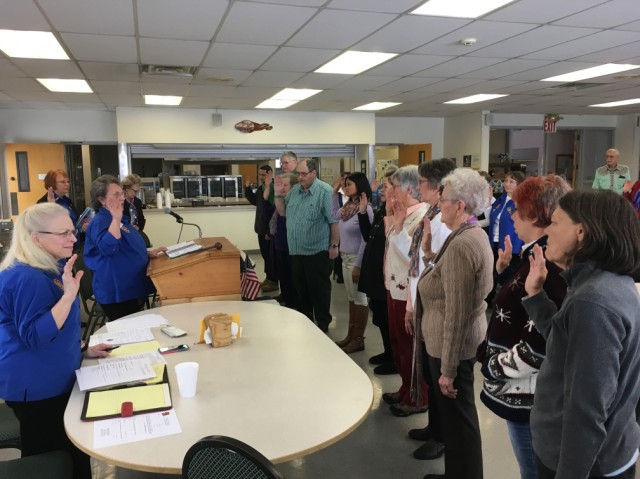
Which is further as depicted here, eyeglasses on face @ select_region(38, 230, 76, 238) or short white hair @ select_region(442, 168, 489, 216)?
short white hair @ select_region(442, 168, 489, 216)

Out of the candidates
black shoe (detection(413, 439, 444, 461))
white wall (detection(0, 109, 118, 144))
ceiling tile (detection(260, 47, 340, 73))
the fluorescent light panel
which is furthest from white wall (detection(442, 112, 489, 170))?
black shoe (detection(413, 439, 444, 461))

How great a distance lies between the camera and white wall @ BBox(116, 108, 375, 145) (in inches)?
335

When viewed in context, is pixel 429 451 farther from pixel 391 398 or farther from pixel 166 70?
pixel 166 70

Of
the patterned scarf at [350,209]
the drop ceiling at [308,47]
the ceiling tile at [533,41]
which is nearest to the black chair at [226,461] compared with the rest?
the patterned scarf at [350,209]

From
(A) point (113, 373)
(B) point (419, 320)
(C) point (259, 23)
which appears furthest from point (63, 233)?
(C) point (259, 23)

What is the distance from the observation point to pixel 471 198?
6.80ft

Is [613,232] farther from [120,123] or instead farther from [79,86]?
[120,123]

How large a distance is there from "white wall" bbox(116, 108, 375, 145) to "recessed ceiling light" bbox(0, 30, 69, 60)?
3576 mm

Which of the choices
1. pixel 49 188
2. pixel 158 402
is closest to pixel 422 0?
pixel 158 402

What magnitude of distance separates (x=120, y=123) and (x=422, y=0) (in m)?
6.56

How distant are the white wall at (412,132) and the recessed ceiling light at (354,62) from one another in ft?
16.9

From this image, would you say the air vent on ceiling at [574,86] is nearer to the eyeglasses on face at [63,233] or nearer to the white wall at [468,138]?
the white wall at [468,138]

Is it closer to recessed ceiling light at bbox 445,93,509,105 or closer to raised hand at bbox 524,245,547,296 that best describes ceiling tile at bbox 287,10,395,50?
raised hand at bbox 524,245,547,296

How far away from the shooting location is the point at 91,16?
12.0 ft
